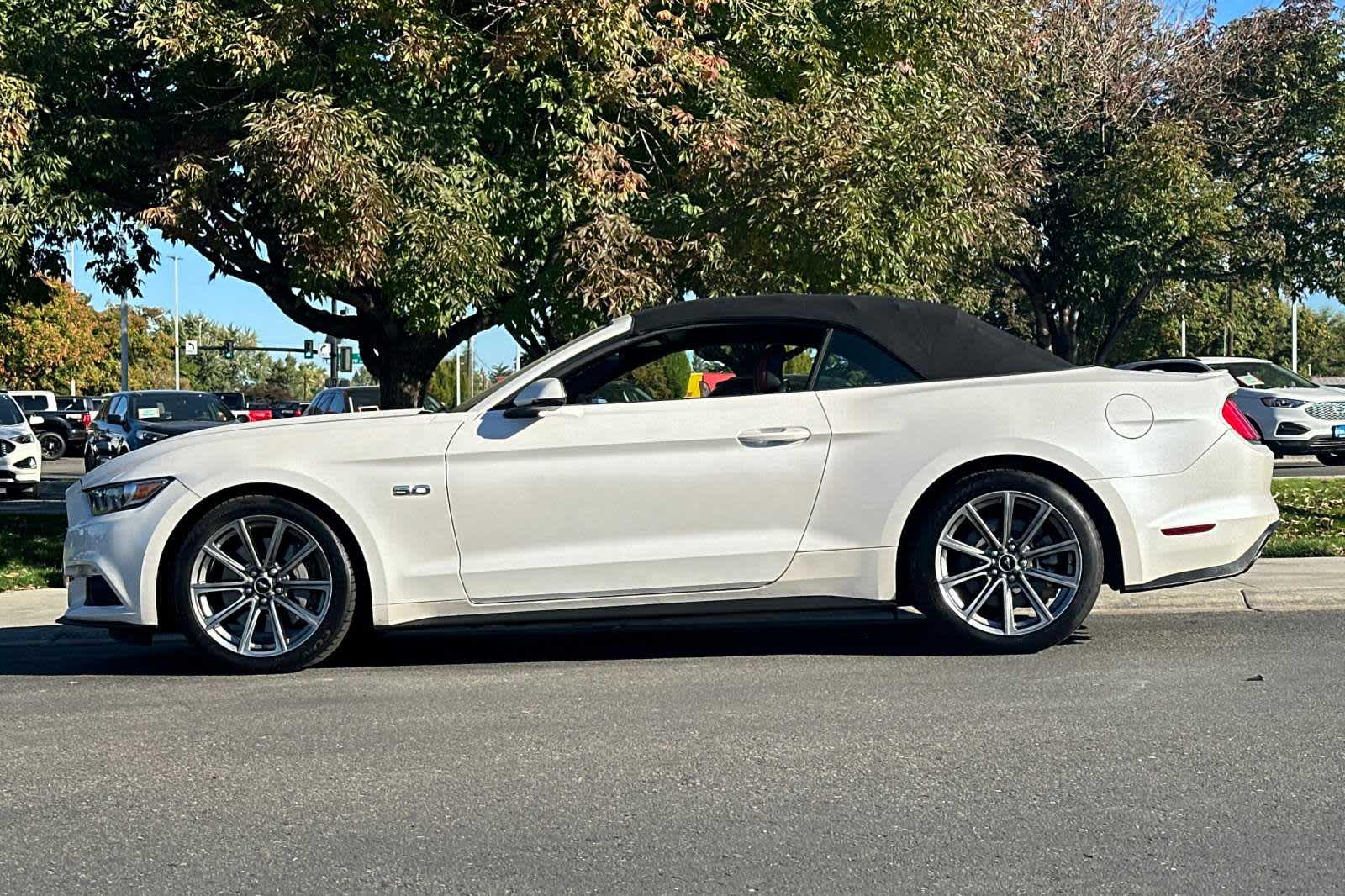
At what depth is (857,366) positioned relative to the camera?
7090 mm

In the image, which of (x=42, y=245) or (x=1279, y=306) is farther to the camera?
(x=1279, y=306)

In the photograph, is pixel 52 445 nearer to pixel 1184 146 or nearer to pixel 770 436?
pixel 1184 146

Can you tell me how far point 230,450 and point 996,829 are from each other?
4.07 metres

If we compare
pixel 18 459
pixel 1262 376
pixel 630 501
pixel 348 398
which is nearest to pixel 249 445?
pixel 630 501

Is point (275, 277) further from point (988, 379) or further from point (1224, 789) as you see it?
point (1224, 789)

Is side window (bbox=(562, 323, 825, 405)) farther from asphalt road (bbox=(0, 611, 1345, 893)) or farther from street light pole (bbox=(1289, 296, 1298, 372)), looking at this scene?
street light pole (bbox=(1289, 296, 1298, 372))

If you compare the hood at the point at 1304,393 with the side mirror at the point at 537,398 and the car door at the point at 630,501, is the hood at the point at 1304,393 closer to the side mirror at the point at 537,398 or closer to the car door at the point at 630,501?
the car door at the point at 630,501

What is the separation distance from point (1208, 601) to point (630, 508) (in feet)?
11.9

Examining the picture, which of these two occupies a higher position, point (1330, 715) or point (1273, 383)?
point (1273, 383)

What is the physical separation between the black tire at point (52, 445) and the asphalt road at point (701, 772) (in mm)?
34185

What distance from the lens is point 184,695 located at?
21.6 ft

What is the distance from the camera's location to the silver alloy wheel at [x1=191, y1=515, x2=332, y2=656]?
6.91 m

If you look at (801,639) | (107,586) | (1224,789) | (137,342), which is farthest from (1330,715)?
(137,342)

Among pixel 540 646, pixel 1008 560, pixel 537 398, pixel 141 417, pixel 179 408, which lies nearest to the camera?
pixel 537 398
